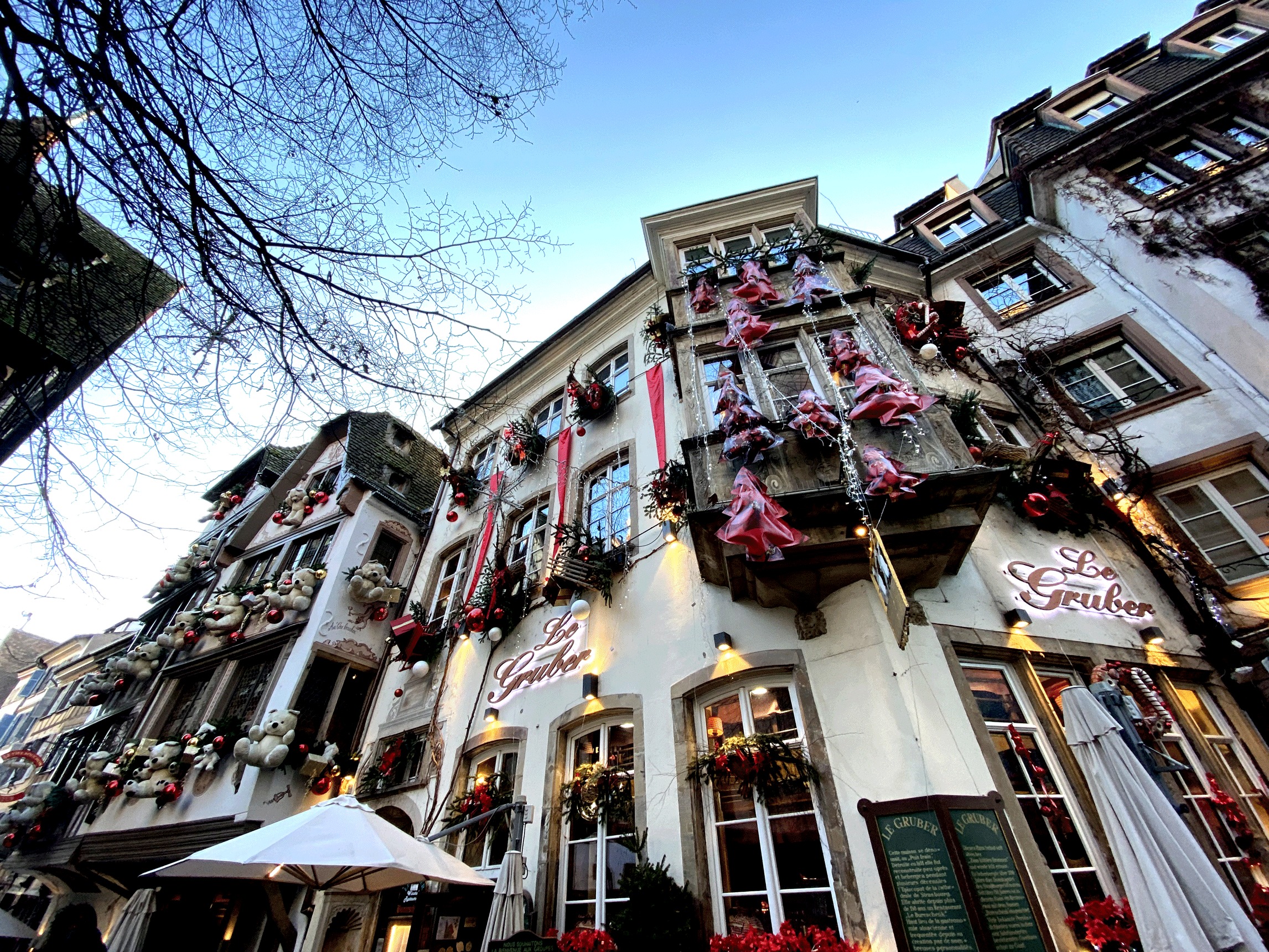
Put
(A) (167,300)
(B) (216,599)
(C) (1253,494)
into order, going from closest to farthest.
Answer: (A) (167,300), (C) (1253,494), (B) (216,599)

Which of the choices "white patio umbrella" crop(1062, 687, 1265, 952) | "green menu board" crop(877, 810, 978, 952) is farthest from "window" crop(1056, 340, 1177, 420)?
"green menu board" crop(877, 810, 978, 952)

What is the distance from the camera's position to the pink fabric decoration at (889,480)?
5371 mm

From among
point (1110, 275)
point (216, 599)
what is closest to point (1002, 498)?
point (1110, 275)

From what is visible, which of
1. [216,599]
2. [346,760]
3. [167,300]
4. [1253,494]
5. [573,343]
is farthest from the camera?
[573,343]

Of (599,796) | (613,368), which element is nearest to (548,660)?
(599,796)

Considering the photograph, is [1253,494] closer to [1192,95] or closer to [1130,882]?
[1130,882]

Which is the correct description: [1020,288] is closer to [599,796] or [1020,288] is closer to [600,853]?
[599,796]

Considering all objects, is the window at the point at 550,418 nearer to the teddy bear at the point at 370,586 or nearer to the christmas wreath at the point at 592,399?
the christmas wreath at the point at 592,399

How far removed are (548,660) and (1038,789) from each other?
585 cm

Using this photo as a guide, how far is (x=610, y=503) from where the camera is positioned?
30.3 feet

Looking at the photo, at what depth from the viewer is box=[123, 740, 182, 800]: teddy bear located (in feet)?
31.6

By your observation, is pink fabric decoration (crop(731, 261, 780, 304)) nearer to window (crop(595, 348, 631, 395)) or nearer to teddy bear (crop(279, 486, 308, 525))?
window (crop(595, 348, 631, 395))

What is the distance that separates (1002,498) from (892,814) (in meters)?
4.87

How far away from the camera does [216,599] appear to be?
40.7 feet
